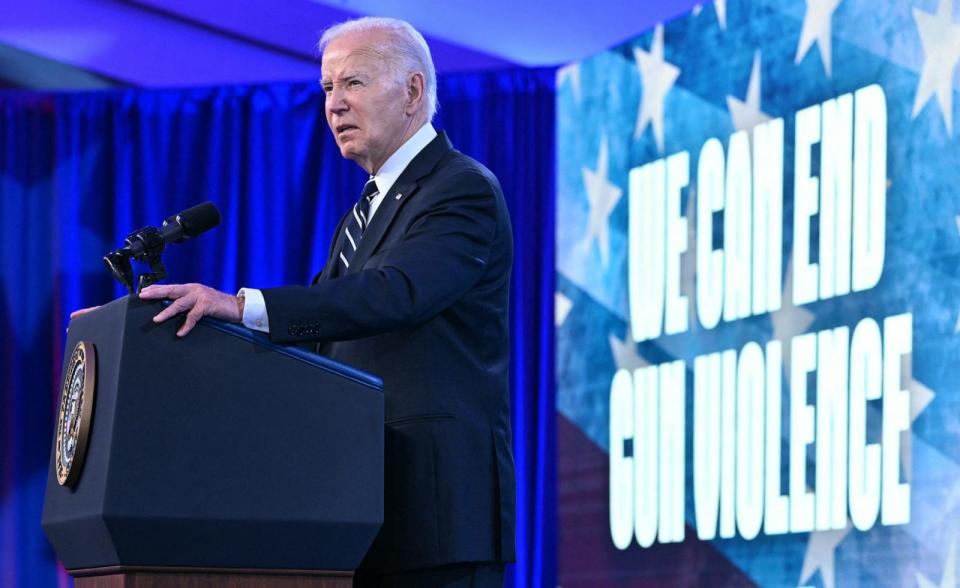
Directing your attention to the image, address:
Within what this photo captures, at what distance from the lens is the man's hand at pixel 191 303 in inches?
60.2

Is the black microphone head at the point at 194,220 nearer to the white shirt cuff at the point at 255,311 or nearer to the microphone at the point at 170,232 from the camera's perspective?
the microphone at the point at 170,232

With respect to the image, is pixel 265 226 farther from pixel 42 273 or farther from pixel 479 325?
pixel 479 325

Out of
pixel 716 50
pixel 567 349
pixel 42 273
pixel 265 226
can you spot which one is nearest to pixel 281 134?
pixel 265 226

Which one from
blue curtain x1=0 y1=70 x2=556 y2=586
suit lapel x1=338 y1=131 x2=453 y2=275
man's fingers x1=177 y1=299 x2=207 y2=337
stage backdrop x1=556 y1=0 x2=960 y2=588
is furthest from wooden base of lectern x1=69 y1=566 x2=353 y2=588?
blue curtain x1=0 y1=70 x2=556 y2=586

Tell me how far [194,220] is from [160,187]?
364 cm

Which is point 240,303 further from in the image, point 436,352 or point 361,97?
point 361,97

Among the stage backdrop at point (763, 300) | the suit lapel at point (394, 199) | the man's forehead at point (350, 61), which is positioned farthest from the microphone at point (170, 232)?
the stage backdrop at point (763, 300)

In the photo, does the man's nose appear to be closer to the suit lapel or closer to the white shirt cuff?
the suit lapel

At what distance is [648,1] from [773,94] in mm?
787

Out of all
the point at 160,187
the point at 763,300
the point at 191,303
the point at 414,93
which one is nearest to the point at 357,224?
the point at 414,93

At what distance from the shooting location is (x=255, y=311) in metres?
1.64

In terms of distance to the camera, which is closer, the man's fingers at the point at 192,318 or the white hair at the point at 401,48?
the man's fingers at the point at 192,318

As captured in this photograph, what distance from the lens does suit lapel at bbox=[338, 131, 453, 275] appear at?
1961 millimetres

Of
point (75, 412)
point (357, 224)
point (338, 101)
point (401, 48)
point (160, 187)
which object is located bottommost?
point (75, 412)
